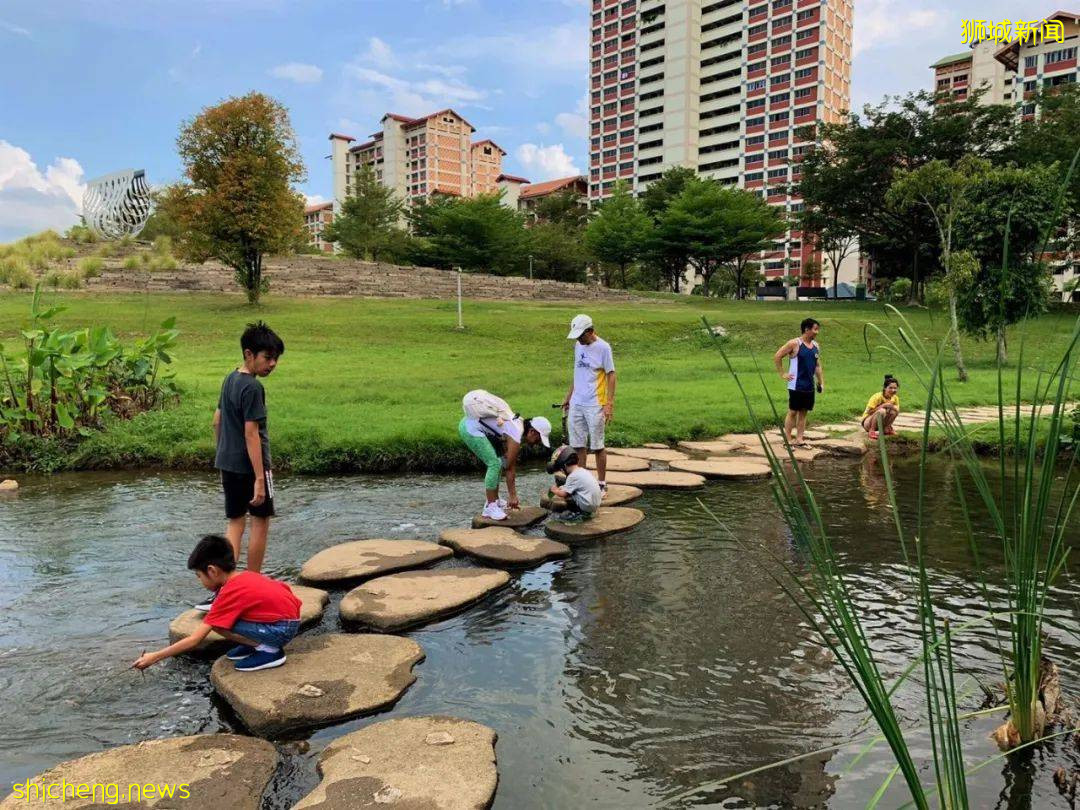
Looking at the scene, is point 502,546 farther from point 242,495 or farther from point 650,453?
point 650,453

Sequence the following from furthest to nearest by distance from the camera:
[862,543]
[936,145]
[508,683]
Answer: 1. [936,145]
2. [862,543]
3. [508,683]

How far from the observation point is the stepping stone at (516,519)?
19.2 feet

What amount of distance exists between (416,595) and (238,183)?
72.6 ft

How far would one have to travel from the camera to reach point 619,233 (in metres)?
43.6

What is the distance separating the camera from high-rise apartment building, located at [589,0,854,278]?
6725 centimetres

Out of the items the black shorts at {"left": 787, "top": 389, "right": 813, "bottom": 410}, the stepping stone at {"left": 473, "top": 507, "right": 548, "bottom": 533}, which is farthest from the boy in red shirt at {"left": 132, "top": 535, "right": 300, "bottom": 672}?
the black shorts at {"left": 787, "top": 389, "right": 813, "bottom": 410}

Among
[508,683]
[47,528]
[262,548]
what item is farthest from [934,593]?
[47,528]

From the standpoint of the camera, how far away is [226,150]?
2312 centimetres

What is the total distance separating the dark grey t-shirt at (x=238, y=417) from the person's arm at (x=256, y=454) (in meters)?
0.04

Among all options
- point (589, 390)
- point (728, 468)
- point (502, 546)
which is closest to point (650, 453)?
point (728, 468)

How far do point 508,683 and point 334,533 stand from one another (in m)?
2.86

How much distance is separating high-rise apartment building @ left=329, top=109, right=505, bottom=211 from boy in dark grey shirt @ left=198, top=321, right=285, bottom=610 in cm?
8928

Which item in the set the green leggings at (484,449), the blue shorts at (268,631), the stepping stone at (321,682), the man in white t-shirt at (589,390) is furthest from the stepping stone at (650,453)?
the blue shorts at (268,631)

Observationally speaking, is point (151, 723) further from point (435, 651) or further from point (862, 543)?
point (862, 543)
